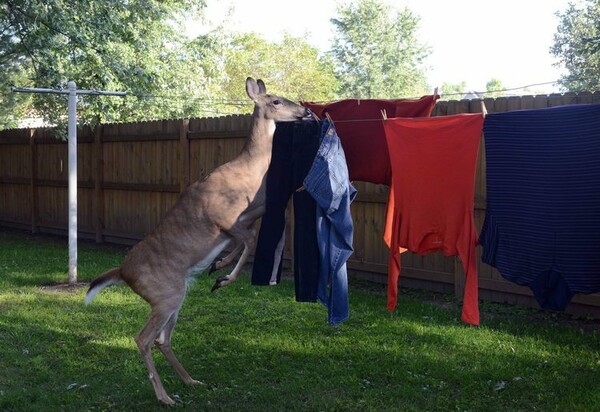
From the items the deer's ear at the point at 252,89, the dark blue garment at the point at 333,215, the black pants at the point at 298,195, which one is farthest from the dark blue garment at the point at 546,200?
the deer's ear at the point at 252,89

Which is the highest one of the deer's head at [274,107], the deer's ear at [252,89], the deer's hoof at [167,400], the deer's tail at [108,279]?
the deer's ear at [252,89]

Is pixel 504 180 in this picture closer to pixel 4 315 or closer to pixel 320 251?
pixel 320 251

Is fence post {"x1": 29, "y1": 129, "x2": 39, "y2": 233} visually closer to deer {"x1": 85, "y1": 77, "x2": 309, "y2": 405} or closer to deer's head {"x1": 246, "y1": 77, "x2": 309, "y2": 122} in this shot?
deer {"x1": 85, "y1": 77, "x2": 309, "y2": 405}

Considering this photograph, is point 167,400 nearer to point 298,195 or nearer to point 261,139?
point 298,195

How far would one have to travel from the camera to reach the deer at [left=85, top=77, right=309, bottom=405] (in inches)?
220

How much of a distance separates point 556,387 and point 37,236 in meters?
13.2

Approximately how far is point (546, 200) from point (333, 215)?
153 cm

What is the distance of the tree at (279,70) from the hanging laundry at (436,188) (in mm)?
38248

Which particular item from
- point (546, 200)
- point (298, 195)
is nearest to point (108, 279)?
point (298, 195)

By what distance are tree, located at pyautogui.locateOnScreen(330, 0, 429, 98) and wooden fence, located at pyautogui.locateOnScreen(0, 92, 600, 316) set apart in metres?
31.4

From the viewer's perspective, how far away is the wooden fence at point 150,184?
8.70m

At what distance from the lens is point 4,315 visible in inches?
338

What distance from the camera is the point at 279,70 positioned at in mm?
45438

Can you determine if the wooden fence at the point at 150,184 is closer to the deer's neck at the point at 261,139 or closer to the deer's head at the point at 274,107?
the deer's head at the point at 274,107
